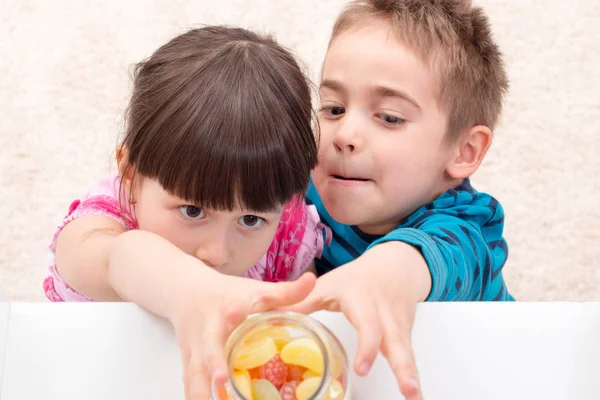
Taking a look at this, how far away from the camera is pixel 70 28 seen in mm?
1152

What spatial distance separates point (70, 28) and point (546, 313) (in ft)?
3.04

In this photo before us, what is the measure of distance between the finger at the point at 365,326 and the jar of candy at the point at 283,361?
1cm

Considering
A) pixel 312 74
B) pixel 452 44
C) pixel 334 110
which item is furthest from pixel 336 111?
pixel 312 74

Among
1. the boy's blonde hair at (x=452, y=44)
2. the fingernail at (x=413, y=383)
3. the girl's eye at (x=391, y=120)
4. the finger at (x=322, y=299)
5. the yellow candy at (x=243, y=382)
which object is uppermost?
the boy's blonde hair at (x=452, y=44)

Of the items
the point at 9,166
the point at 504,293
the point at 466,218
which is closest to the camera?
the point at 466,218

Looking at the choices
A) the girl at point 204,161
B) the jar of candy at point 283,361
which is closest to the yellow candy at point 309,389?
the jar of candy at point 283,361

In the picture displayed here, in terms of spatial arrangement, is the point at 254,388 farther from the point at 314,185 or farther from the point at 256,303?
the point at 314,185

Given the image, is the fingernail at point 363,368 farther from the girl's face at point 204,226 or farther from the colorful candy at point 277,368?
the girl's face at point 204,226

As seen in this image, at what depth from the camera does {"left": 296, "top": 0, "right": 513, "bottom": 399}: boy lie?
0.63 metres

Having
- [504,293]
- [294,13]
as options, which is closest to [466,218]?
[504,293]

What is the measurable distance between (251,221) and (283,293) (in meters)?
0.19

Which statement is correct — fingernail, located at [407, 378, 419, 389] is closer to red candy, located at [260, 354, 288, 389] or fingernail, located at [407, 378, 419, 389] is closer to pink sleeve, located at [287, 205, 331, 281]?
red candy, located at [260, 354, 288, 389]

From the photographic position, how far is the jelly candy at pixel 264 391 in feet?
1.15

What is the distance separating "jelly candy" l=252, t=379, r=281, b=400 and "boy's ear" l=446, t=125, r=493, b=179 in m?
0.38
